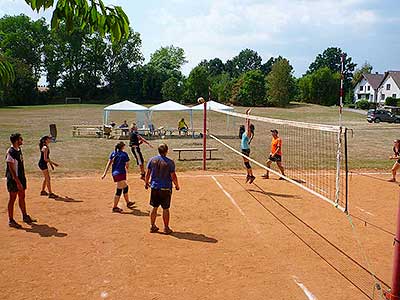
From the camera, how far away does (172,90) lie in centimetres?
7162

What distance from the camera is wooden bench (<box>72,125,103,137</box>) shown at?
2837cm

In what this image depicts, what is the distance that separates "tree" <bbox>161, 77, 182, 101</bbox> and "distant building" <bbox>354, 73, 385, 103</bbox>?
35.8m

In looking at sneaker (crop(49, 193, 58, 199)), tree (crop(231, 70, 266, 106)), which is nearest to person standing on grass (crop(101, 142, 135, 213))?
sneaker (crop(49, 193, 58, 199))

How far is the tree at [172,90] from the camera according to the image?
7162cm

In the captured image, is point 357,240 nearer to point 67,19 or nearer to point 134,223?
point 134,223

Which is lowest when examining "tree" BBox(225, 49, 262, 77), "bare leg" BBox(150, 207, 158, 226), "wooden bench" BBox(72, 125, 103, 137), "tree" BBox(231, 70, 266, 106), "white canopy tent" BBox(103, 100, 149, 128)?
"bare leg" BBox(150, 207, 158, 226)

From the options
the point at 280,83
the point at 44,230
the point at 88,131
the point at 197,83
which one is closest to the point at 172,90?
the point at 197,83

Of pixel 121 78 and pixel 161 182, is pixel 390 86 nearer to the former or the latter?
pixel 121 78

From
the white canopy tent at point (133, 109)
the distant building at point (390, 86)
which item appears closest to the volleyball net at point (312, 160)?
the white canopy tent at point (133, 109)

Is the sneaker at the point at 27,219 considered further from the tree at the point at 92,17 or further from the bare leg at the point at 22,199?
the tree at the point at 92,17

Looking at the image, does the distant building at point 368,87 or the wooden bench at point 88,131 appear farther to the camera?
the distant building at point 368,87

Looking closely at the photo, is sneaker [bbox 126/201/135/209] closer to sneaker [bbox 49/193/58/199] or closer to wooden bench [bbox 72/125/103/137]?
sneaker [bbox 49/193/58/199]

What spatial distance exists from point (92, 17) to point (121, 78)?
80.8 m

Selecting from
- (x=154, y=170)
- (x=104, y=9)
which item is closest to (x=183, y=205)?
(x=154, y=170)
